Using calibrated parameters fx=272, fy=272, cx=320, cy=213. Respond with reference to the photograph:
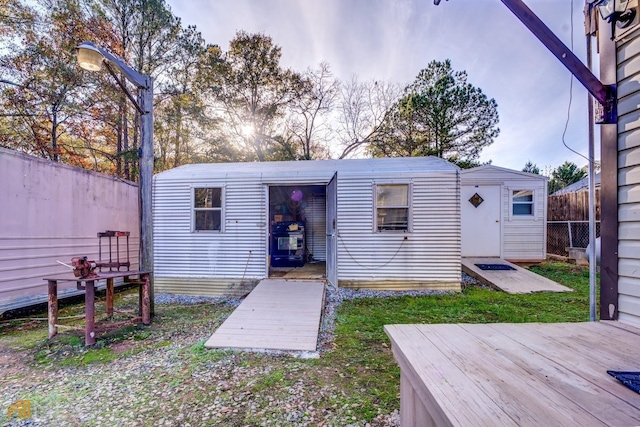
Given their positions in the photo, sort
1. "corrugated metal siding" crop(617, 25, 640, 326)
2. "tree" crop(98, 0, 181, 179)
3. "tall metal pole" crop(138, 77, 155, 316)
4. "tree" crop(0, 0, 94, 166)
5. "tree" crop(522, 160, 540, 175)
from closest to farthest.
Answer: "corrugated metal siding" crop(617, 25, 640, 326)
"tall metal pole" crop(138, 77, 155, 316)
"tree" crop(0, 0, 94, 166)
"tree" crop(98, 0, 181, 179)
"tree" crop(522, 160, 540, 175)

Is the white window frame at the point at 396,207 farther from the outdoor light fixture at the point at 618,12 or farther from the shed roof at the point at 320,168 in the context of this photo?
the outdoor light fixture at the point at 618,12

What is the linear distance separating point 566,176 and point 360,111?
1909 centimetres

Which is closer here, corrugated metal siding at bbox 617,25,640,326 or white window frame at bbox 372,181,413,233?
corrugated metal siding at bbox 617,25,640,326

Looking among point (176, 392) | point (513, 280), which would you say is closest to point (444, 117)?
point (513, 280)

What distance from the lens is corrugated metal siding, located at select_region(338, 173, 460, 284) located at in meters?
5.82

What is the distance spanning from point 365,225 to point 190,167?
15.4ft

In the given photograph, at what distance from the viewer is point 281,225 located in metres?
7.80

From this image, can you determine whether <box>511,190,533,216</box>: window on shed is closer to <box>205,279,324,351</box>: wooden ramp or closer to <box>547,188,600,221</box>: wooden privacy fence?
<box>547,188,600,221</box>: wooden privacy fence

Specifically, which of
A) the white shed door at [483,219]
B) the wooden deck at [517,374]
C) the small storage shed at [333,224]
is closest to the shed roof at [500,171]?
the white shed door at [483,219]

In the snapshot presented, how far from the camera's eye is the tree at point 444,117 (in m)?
12.4

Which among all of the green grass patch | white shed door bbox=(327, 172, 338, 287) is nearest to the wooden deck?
the green grass patch

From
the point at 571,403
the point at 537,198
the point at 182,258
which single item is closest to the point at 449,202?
Answer: the point at 537,198

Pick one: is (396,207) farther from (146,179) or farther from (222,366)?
(146,179)

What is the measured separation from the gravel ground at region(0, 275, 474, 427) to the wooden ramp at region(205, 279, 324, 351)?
22 cm
